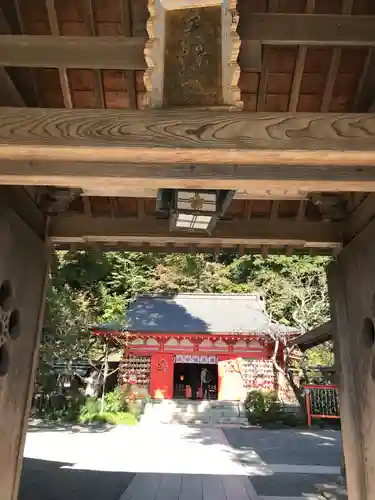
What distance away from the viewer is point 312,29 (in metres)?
2.72

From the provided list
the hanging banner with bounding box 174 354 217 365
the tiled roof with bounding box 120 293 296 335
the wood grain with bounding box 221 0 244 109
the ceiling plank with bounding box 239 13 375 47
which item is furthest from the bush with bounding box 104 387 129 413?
the wood grain with bounding box 221 0 244 109

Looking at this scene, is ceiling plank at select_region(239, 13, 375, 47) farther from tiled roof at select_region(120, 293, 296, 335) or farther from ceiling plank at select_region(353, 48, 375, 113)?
tiled roof at select_region(120, 293, 296, 335)

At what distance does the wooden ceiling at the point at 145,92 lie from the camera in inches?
84.7

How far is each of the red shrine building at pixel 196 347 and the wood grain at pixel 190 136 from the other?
1531cm

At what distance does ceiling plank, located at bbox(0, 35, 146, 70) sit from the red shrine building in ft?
48.4

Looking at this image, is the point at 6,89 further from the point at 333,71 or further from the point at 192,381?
the point at 192,381

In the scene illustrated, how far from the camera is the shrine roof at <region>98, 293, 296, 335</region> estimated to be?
18.6 m

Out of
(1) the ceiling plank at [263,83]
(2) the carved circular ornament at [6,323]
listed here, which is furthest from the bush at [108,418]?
(1) the ceiling plank at [263,83]

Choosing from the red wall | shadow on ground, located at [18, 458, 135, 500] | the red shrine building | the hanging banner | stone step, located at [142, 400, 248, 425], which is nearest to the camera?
shadow on ground, located at [18, 458, 135, 500]

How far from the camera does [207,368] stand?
22.3m

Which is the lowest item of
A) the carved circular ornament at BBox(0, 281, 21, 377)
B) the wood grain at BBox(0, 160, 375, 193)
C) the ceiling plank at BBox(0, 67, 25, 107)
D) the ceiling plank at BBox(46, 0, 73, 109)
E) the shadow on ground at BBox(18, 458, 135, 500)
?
the shadow on ground at BBox(18, 458, 135, 500)

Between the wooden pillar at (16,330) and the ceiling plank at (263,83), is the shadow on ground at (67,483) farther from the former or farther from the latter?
the ceiling plank at (263,83)

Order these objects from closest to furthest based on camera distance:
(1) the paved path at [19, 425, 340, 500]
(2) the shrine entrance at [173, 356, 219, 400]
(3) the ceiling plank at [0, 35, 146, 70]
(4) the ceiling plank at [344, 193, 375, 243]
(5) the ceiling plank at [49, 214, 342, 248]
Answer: (3) the ceiling plank at [0, 35, 146, 70]
(4) the ceiling plank at [344, 193, 375, 243]
(5) the ceiling plank at [49, 214, 342, 248]
(1) the paved path at [19, 425, 340, 500]
(2) the shrine entrance at [173, 356, 219, 400]

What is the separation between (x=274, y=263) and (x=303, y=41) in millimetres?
25206
